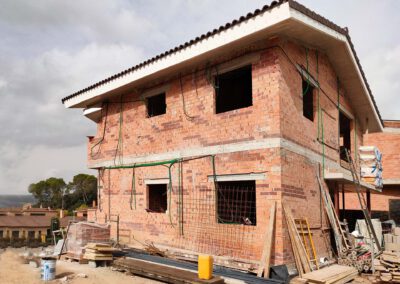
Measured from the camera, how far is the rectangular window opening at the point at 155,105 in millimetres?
11641

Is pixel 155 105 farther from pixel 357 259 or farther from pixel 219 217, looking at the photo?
pixel 357 259

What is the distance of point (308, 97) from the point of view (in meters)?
10.6

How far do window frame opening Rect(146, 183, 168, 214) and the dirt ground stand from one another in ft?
7.43

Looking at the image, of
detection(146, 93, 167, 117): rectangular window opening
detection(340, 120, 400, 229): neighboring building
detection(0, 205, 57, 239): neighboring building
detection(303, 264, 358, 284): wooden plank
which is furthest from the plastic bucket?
detection(0, 205, 57, 239): neighboring building

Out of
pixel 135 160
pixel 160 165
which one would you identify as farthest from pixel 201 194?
pixel 135 160

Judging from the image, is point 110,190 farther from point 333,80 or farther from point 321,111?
point 333,80

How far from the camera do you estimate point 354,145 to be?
1411 cm

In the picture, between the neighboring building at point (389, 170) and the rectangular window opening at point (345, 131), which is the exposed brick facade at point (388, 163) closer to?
the neighboring building at point (389, 170)

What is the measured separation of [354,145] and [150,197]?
8.07 meters

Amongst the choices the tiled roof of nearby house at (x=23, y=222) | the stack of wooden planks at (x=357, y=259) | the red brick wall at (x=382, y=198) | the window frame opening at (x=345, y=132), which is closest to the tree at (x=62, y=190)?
the tiled roof of nearby house at (x=23, y=222)

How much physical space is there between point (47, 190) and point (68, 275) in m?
67.6

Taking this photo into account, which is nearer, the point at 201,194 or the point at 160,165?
the point at 201,194

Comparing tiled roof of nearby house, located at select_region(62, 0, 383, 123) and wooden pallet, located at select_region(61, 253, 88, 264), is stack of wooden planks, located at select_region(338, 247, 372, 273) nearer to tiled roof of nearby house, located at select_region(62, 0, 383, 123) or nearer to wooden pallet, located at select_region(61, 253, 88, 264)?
tiled roof of nearby house, located at select_region(62, 0, 383, 123)

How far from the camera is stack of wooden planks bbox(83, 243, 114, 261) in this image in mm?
9438
